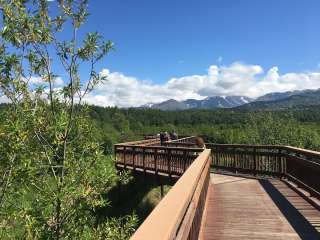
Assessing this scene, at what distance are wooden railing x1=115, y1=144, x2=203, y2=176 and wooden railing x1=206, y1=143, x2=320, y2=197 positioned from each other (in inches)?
52.3

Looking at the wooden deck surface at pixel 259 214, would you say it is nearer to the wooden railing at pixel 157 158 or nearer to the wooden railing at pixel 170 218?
the wooden railing at pixel 170 218

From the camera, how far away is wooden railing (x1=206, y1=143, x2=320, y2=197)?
10.5 m

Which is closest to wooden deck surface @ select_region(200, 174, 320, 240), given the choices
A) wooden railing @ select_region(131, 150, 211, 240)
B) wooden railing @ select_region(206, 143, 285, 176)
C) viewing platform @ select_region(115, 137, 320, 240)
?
viewing platform @ select_region(115, 137, 320, 240)

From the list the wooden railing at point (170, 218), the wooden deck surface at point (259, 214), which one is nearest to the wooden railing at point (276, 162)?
the wooden deck surface at point (259, 214)

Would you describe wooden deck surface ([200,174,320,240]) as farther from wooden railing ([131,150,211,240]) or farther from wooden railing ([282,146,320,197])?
wooden railing ([131,150,211,240])

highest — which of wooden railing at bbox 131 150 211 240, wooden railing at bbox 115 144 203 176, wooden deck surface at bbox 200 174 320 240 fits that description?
wooden railing at bbox 131 150 211 240

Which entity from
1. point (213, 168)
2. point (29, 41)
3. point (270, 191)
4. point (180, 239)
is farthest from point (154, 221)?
point (213, 168)

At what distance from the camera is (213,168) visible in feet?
65.5

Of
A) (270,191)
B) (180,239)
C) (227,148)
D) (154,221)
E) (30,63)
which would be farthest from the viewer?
(227,148)

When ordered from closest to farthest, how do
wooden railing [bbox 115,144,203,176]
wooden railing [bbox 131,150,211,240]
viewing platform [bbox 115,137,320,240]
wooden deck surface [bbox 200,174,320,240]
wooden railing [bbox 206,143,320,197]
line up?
wooden railing [bbox 131,150,211,240]
viewing platform [bbox 115,137,320,240]
wooden deck surface [bbox 200,174,320,240]
wooden railing [bbox 206,143,320,197]
wooden railing [bbox 115,144,203,176]

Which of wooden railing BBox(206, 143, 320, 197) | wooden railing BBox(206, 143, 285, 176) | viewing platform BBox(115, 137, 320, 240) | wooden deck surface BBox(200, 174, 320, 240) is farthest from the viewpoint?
wooden railing BBox(206, 143, 285, 176)

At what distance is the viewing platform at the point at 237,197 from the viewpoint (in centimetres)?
395

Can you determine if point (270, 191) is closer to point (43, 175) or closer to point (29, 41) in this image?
point (43, 175)

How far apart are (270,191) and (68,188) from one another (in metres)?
7.25
